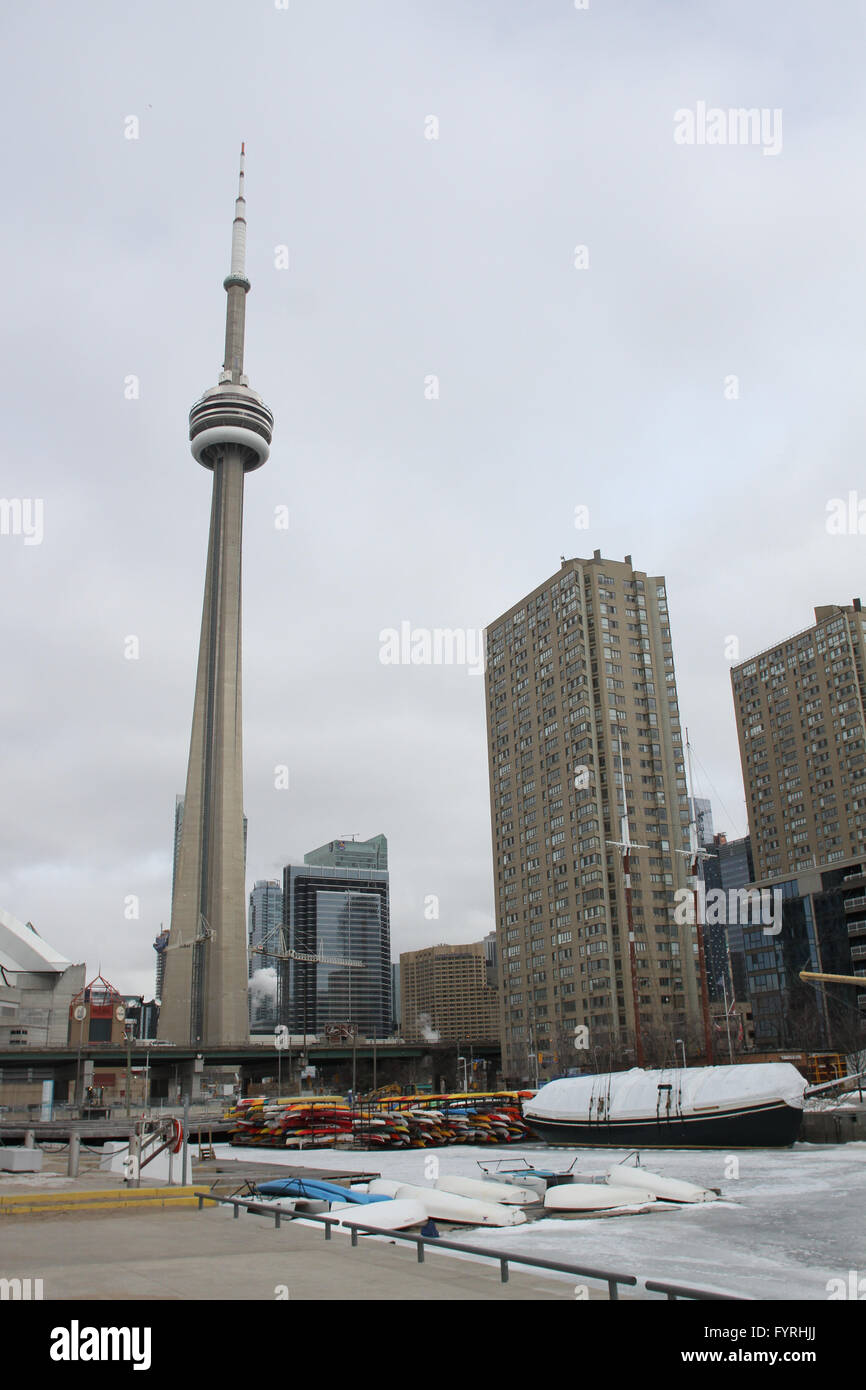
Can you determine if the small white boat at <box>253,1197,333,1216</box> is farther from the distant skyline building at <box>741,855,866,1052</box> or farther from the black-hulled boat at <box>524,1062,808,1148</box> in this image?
the distant skyline building at <box>741,855,866,1052</box>

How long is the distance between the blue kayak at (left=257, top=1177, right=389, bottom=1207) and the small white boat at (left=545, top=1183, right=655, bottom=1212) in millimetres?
5919

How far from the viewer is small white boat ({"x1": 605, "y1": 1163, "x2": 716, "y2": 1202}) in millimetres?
35969

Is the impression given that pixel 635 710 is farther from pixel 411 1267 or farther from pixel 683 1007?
pixel 411 1267

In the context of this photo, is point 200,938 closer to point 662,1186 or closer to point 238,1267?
point 662,1186

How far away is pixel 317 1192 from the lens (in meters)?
33.6

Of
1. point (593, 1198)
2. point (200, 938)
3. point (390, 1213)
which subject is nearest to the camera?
point (390, 1213)

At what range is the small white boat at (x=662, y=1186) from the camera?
35969 mm

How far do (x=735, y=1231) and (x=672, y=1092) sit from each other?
33.1 m

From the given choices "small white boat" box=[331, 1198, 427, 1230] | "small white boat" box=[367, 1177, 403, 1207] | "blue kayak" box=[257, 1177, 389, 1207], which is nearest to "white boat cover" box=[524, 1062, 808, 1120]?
"small white boat" box=[367, 1177, 403, 1207]

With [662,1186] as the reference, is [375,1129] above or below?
below

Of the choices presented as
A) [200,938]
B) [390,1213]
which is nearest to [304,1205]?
[390,1213]

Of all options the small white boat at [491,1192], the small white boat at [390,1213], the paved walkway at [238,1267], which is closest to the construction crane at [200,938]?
the small white boat at [491,1192]
